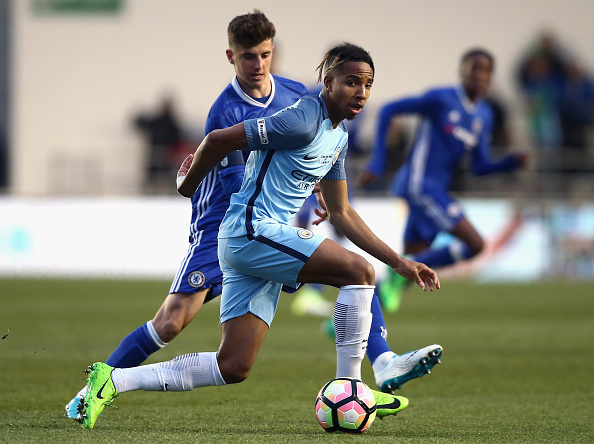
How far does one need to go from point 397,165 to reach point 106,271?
541cm

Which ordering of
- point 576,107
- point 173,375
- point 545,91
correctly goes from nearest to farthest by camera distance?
point 173,375
point 576,107
point 545,91

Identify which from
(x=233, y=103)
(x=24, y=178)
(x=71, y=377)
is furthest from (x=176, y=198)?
(x=233, y=103)

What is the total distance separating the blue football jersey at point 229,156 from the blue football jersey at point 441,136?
3742 millimetres

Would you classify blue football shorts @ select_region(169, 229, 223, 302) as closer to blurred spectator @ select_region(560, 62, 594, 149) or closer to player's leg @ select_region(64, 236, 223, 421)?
player's leg @ select_region(64, 236, 223, 421)

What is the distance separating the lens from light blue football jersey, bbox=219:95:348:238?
4.68m

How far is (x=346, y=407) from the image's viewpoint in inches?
188

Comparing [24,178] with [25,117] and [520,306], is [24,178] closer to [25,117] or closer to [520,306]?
[25,117]

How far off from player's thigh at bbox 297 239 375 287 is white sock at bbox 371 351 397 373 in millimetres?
759

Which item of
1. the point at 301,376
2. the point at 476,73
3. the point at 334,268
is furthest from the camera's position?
the point at 476,73

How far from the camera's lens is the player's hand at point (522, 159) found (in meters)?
9.18

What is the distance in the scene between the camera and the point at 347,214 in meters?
5.14

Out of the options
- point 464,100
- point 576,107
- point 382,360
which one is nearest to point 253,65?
point 382,360

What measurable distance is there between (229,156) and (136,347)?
1.18m

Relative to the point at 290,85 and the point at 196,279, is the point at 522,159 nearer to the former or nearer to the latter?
the point at 290,85
